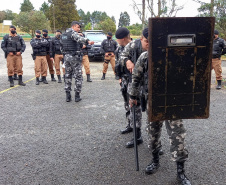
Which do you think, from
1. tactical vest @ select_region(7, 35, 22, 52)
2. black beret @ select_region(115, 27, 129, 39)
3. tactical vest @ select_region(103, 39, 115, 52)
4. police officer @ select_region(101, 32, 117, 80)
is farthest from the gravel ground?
tactical vest @ select_region(103, 39, 115, 52)

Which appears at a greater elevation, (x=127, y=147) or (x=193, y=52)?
(x=193, y=52)

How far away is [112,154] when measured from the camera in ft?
10.9

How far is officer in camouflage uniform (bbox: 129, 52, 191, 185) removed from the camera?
254 centimetres

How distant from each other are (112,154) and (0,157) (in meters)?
A: 1.57

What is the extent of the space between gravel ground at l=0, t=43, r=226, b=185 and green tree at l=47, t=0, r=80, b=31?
50735 millimetres

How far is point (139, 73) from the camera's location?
2.65 metres

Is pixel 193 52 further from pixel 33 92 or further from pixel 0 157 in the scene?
pixel 33 92

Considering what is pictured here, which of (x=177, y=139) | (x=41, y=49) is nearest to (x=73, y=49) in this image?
(x=41, y=49)

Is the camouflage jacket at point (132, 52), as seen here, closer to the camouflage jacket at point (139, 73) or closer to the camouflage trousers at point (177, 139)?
the camouflage jacket at point (139, 73)

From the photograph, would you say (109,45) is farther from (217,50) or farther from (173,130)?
(173,130)

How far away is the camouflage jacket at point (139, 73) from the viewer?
8.33 feet

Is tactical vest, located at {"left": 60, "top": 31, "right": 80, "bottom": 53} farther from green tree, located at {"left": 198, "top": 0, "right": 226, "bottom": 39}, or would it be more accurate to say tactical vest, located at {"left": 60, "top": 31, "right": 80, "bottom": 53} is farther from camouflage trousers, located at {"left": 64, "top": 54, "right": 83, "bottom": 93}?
green tree, located at {"left": 198, "top": 0, "right": 226, "bottom": 39}

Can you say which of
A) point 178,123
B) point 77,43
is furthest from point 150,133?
point 77,43

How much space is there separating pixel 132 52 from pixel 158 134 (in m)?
1.13
